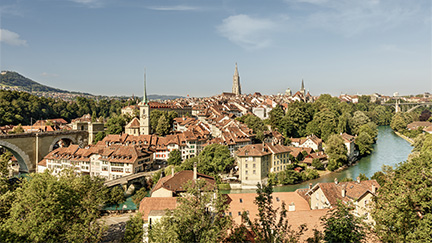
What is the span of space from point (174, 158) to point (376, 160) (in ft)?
83.2

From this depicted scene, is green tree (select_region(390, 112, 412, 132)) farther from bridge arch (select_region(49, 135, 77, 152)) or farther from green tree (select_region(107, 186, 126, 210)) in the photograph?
bridge arch (select_region(49, 135, 77, 152))

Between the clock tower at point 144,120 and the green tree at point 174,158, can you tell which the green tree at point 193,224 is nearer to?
the green tree at point 174,158

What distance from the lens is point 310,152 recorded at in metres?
37.6

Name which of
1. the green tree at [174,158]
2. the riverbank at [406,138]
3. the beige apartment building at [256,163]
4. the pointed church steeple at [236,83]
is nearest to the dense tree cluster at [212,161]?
the beige apartment building at [256,163]

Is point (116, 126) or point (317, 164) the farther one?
point (116, 126)

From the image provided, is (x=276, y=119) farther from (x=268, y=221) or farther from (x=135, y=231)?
(x=268, y=221)

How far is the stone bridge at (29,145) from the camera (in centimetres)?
3702

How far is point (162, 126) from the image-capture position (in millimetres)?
42312

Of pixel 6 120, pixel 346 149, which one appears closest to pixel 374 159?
pixel 346 149

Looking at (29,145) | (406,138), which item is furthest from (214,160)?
(406,138)

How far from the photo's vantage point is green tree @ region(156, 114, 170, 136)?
42188mm

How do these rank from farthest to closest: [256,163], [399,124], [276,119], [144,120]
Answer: [399,124] → [276,119] → [144,120] → [256,163]

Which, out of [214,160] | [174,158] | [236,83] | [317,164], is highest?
[236,83]

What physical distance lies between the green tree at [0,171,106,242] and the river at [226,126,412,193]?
17.7 m
